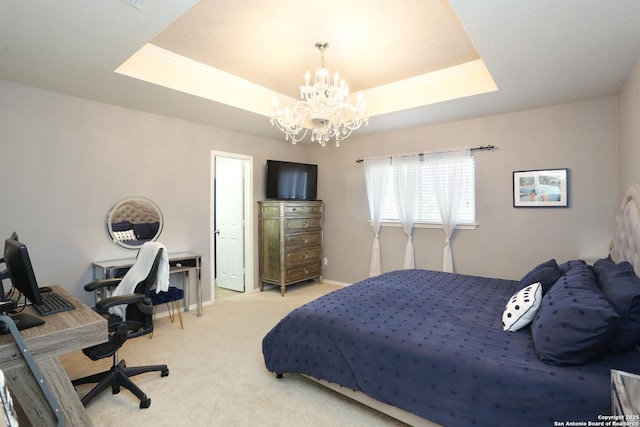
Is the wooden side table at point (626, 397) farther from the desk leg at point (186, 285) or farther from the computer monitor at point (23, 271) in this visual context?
the desk leg at point (186, 285)

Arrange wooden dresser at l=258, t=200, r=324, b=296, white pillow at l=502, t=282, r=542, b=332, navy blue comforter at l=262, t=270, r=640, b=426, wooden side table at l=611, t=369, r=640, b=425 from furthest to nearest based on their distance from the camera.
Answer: wooden dresser at l=258, t=200, r=324, b=296, white pillow at l=502, t=282, r=542, b=332, navy blue comforter at l=262, t=270, r=640, b=426, wooden side table at l=611, t=369, r=640, b=425

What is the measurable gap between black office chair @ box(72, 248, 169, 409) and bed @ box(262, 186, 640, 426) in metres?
0.92

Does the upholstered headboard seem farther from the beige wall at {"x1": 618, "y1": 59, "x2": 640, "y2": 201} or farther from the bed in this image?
the beige wall at {"x1": 618, "y1": 59, "x2": 640, "y2": 201}

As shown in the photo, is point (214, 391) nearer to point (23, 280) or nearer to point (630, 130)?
point (23, 280)

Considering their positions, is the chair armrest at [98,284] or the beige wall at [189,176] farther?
the beige wall at [189,176]

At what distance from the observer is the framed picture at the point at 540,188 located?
361 cm

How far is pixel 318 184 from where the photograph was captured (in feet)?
18.6

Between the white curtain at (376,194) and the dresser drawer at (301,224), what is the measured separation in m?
0.94

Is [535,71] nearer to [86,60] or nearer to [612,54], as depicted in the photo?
[612,54]

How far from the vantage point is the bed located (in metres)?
1.45

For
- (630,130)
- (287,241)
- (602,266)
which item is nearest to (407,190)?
(287,241)

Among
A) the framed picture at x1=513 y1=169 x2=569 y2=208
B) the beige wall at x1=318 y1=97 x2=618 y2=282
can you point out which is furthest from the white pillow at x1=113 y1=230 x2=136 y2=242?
the framed picture at x1=513 y1=169 x2=569 y2=208

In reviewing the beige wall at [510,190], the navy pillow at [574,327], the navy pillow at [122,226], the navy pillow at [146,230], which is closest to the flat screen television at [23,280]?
the navy pillow at [122,226]

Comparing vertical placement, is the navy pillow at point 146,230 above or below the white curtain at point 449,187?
below
